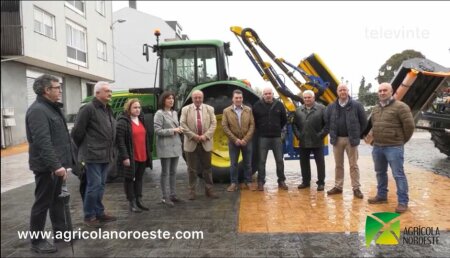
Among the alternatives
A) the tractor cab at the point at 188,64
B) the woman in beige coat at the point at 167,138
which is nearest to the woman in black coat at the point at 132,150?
the woman in beige coat at the point at 167,138

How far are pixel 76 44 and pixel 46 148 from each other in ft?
3.01

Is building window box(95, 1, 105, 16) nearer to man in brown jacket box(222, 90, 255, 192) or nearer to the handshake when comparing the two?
the handshake

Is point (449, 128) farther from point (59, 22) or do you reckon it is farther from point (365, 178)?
point (59, 22)

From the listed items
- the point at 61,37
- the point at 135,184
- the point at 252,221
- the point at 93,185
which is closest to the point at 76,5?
the point at 61,37

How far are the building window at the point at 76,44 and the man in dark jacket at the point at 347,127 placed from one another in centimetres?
355

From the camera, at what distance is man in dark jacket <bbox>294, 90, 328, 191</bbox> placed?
19.2ft

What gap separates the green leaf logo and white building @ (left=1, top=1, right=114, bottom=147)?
2936 mm

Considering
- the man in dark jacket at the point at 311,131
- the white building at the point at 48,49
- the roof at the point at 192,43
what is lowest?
the man in dark jacket at the point at 311,131

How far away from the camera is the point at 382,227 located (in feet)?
12.2

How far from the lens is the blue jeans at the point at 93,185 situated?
418 centimetres

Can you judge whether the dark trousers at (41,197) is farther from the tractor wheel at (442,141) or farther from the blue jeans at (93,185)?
the tractor wheel at (442,141)

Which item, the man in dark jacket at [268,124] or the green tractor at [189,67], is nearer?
the man in dark jacket at [268,124]

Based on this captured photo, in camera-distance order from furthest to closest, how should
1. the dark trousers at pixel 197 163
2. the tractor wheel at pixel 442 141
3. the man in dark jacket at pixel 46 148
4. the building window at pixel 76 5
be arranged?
1. the tractor wheel at pixel 442 141
2. the dark trousers at pixel 197 163
3. the man in dark jacket at pixel 46 148
4. the building window at pixel 76 5

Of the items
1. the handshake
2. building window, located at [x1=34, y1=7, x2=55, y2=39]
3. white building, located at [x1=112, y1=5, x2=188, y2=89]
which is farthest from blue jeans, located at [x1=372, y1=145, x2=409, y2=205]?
white building, located at [x1=112, y1=5, x2=188, y2=89]
